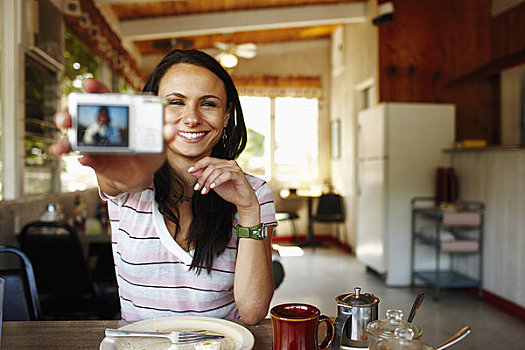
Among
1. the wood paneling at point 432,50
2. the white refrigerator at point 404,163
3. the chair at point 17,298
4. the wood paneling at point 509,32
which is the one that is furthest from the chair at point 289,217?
the chair at point 17,298

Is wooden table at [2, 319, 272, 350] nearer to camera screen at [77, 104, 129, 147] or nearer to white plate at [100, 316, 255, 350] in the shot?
white plate at [100, 316, 255, 350]

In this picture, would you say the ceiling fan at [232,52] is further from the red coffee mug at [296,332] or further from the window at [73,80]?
the red coffee mug at [296,332]

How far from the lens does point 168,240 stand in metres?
Result: 1.09

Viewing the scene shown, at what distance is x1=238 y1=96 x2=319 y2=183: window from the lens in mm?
7383

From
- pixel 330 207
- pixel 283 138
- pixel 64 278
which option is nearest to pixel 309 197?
pixel 330 207

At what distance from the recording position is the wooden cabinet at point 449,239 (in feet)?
12.5

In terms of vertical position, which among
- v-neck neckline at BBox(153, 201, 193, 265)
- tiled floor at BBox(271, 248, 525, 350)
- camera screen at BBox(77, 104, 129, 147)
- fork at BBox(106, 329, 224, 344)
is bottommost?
tiled floor at BBox(271, 248, 525, 350)

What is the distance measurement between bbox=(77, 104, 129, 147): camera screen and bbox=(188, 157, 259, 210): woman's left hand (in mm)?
337

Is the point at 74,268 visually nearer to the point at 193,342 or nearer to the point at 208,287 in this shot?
the point at 208,287

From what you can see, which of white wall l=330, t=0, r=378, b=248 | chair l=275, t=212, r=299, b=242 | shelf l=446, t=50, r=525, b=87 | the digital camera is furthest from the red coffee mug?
chair l=275, t=212, r=299, b=242

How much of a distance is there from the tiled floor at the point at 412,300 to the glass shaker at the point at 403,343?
1.58 metres

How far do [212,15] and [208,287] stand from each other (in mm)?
4928

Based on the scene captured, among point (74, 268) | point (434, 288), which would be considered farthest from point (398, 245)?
point (74, 268)

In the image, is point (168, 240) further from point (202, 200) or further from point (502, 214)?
point (502, 214)
